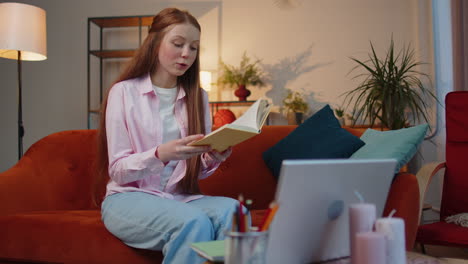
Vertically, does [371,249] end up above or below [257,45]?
below

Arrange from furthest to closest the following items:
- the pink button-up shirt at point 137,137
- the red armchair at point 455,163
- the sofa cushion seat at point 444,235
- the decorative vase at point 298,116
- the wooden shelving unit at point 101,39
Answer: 1. the wooden shelving unit at point 101,39
2. the decorative vase at point 298,116
3. the red armchair at point 455,163
4. the sofa cushion seat at point 444,235
5. the pink button-up shirt at point 137,137

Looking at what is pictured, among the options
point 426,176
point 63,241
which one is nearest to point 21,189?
point 63,241

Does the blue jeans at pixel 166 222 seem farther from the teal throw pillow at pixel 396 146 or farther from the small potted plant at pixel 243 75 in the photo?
the small potted plant at pixel 243 75

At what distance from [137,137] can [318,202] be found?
82 cm

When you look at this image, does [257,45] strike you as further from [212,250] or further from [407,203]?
[212,250]

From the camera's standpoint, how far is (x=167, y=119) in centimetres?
148

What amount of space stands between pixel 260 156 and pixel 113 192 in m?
0.81

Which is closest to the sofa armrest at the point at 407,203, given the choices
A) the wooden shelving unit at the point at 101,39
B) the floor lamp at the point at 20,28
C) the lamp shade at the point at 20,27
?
the floor lamp at the point at 20,28

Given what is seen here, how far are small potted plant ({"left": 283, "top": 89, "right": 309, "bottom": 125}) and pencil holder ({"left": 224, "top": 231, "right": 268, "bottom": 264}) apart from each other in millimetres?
3302

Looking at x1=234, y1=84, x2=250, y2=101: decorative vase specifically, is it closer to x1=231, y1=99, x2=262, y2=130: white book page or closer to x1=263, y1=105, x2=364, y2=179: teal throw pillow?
x1=263, y1=105, x2=364, y2=179: teal throw pillow

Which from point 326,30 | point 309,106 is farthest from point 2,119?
point 326,30

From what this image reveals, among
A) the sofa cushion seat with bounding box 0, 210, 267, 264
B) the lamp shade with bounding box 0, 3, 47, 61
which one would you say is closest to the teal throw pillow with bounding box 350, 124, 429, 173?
the sofa cushion seat with bounding box 0, 210, 267, 264

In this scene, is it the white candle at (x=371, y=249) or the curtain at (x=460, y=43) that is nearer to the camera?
the white candle at (x=371, y=249)

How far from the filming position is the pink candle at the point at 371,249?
2.20 feet
